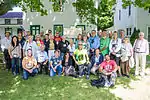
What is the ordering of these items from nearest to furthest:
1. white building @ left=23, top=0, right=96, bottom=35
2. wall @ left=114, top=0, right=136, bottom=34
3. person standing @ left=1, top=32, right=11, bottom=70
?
person standing @ left=1, top=32, right=11, bottom=70 < white building @ left=23, top=0, right=96, bottom=35 < wall @ left=114, top=0, right=136, bottom=34

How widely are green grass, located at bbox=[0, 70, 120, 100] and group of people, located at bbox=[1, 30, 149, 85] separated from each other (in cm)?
Answer: 55

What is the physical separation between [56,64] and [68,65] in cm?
52

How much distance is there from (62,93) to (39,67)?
2704mm

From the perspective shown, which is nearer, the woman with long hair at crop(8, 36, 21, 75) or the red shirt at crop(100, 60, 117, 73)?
the red shirt at crop(100, 60, 117, 73)

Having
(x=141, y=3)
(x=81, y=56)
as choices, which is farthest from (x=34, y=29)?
(x=81, y=56)

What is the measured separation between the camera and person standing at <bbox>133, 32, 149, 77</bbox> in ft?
36.8

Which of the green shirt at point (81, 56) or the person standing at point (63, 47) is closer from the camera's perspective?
the green shirt at point (81, 56)

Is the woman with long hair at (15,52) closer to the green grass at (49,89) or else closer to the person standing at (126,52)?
the green grass at (49,89)

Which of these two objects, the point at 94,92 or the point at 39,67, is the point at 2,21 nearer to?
the point at 39,67

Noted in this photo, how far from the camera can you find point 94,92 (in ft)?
30.7

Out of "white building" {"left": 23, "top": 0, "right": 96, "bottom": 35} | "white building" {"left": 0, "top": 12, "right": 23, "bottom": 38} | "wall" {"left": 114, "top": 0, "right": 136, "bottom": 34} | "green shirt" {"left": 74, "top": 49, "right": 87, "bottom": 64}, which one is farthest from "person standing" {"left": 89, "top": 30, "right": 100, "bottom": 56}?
"white building" {"left": 0, "top": 12, "right": 23, "bottom": 38}

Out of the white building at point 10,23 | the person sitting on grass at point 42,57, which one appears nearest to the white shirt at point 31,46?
the person sitting on grass at point 42,57

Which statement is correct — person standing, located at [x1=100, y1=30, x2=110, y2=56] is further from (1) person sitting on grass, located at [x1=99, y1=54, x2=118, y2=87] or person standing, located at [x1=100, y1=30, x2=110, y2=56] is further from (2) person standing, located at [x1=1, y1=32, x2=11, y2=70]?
(2) person standing, located at [x1=1, y1=32, x2=11, y2=70]

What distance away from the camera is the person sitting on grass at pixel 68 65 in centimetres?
1151
